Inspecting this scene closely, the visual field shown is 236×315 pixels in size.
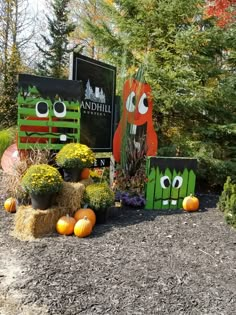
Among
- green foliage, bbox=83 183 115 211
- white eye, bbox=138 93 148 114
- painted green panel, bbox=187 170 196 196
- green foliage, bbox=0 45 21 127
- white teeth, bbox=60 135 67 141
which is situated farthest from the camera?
green foliage, bbox=0 45 21 127

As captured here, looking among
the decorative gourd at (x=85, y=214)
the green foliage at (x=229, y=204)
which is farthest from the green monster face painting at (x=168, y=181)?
the decorative gourd at (x=85, y=214)

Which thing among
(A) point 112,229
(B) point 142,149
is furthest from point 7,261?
(B) point 142,149

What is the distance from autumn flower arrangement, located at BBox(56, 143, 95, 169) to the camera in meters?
3.40

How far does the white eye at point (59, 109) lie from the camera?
12.3 ft

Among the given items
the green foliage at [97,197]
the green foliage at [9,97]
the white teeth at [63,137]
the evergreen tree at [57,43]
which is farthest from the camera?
the evergreen tree at [57,43]

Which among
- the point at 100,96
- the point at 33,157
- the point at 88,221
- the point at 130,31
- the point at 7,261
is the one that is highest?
the point at 130,31

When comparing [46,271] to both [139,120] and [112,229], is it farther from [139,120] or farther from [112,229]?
[139,120]

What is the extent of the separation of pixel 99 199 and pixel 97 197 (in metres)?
0.03

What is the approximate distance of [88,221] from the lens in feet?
9.86

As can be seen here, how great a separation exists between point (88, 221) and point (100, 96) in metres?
2.20

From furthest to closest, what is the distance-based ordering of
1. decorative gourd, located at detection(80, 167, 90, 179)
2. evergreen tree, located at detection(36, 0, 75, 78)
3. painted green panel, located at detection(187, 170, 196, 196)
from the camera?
evergreen tree, located at detection(36, 0, 75, 78), painted green panel, located at detection(187, 170, 196, 196), decorative gourd, located at detection(80, 167, 90, 179)

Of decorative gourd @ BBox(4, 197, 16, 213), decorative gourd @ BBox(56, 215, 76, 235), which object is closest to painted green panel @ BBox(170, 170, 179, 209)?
decorative gourd @ BBox(56, 215, 76, 235)

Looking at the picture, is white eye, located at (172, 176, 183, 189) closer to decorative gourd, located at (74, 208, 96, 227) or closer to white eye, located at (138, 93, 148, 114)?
white eye, located at (138, 93, 148, 114)

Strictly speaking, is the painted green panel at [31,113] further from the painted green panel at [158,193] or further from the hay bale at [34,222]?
the painted green panel at [158,193]
